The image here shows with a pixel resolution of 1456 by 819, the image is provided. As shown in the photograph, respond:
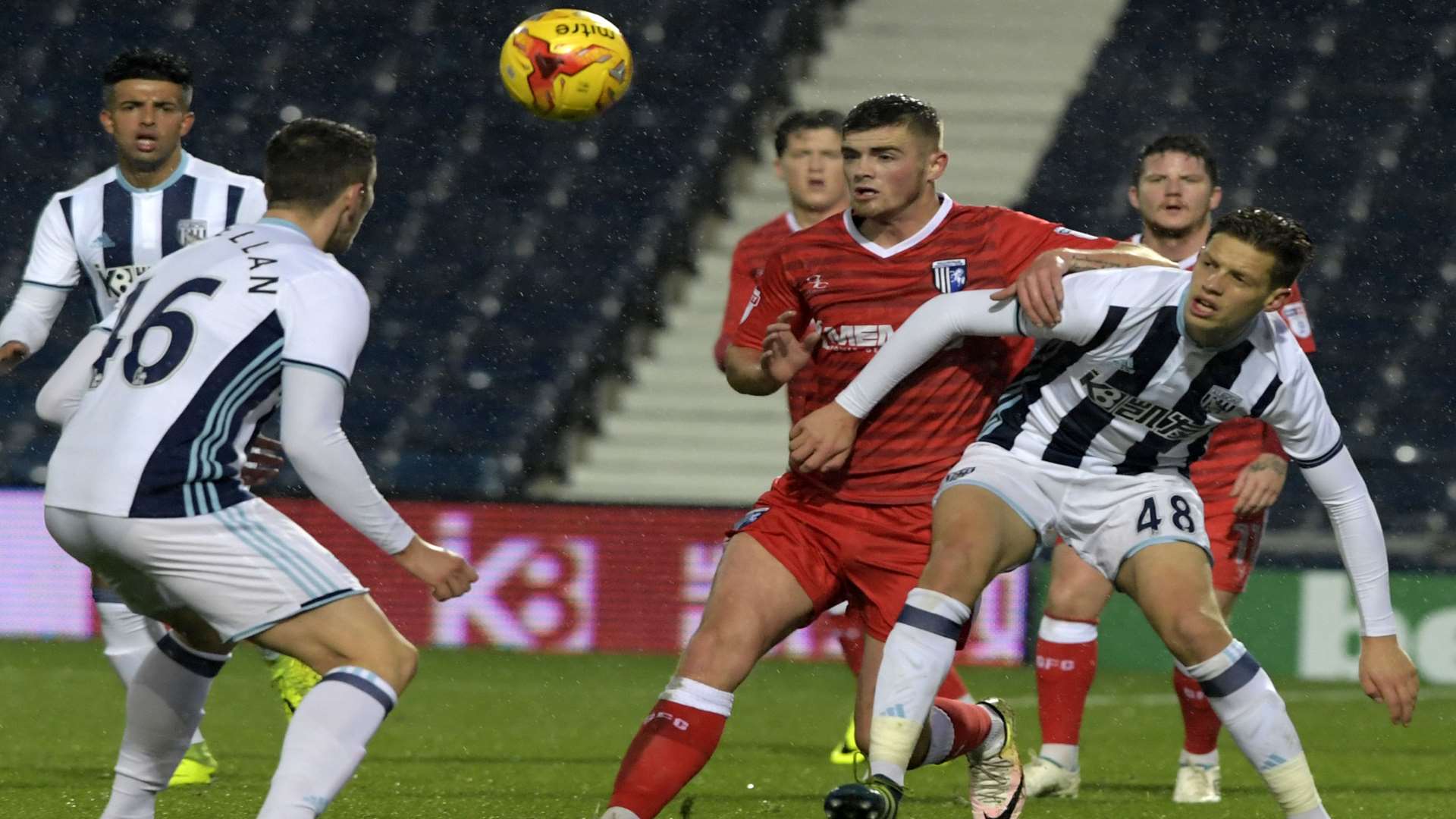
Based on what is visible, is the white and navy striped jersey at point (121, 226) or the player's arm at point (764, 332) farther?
the white and navy striped jersey at point (121, 226)

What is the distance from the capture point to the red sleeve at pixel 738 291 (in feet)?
22.9

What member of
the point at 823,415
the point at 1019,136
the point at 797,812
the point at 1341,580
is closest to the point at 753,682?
the point at 1341,580

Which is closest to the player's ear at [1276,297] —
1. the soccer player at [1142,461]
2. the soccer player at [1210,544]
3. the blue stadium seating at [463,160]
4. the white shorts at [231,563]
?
the soccer player at [1142,461]

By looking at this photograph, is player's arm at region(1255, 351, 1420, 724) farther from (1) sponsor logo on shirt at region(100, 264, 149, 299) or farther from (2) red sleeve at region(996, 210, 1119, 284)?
(1) sponsor logo on shirt at region(100, 264, 149, 299)

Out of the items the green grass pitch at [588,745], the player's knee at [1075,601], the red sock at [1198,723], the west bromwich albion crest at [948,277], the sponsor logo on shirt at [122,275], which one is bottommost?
the green grass pitch at [588,745]

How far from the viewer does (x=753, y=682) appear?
1012 cm

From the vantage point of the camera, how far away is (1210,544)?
242 inches

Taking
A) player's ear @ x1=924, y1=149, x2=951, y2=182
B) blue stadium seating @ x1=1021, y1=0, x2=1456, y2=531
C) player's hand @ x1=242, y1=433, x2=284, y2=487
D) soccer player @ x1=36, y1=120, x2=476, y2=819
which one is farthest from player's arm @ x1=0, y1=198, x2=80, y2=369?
blue stadium seating @ x1=1021, y1=0, x2=1456, y2=531

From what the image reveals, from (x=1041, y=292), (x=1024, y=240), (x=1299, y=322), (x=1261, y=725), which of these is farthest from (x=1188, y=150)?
(x=1261, y=725)

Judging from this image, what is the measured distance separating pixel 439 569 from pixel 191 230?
2687mm

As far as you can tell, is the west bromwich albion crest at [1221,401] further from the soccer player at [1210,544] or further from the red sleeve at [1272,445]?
the red sleeve at [1272,445]

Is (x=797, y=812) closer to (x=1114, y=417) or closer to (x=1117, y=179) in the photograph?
(x=1114, y=417)

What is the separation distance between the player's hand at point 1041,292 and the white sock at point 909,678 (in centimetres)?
65

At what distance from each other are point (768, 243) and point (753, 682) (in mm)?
3559
